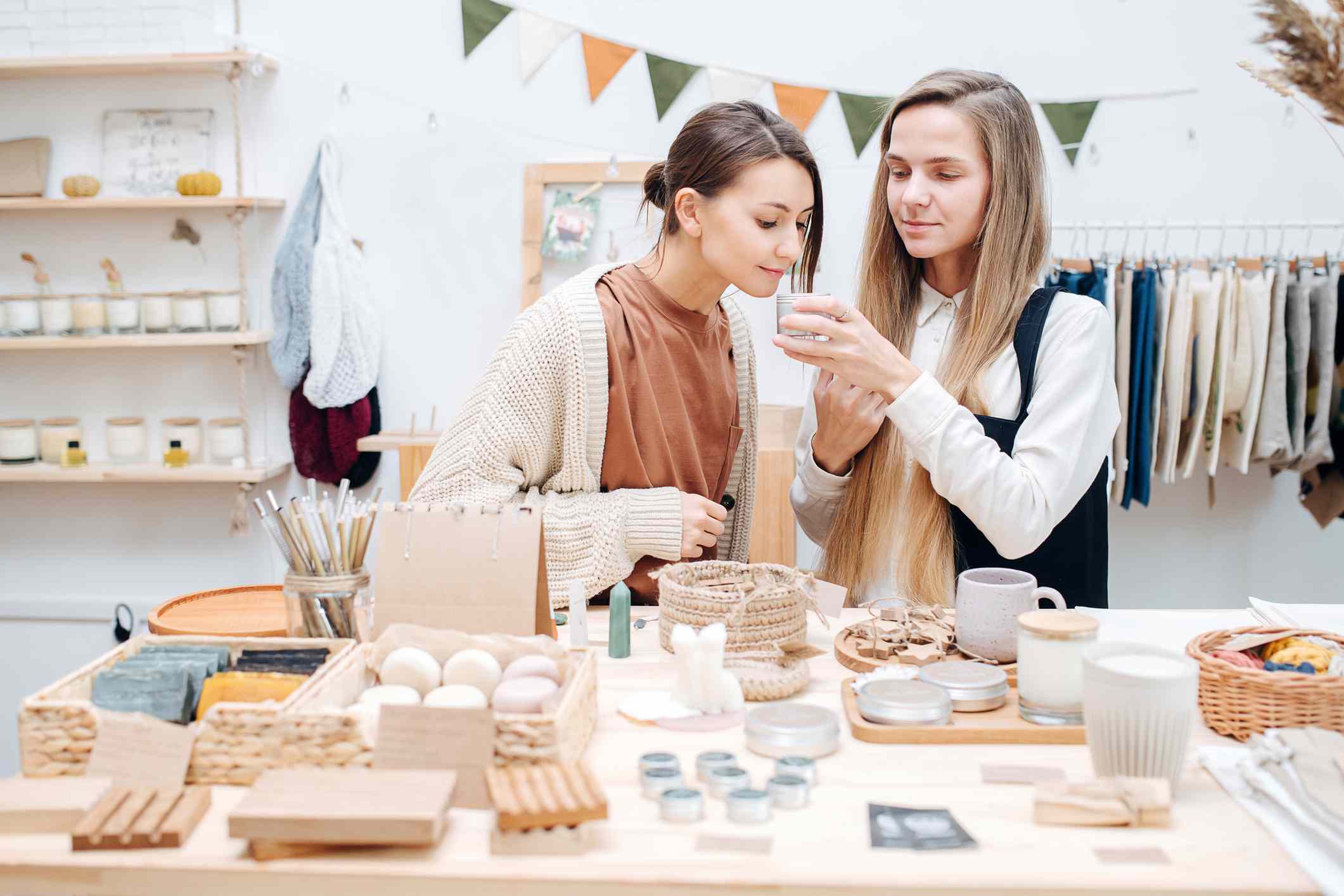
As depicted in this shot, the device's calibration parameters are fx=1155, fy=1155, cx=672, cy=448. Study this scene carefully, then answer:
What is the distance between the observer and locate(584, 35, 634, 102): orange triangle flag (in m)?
3.74

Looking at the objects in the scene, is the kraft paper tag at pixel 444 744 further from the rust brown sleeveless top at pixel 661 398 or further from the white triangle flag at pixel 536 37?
the white triangle flag at pixel 536 37

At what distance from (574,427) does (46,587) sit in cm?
300

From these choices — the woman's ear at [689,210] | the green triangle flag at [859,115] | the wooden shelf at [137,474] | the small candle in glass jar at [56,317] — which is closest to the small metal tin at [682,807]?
the woman's ear at [689,210]

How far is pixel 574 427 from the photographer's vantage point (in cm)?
194

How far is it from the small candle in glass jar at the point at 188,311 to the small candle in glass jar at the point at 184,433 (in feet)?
1.03

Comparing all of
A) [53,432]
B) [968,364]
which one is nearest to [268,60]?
[53,432]

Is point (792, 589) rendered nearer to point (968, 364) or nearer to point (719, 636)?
point (719, 636)

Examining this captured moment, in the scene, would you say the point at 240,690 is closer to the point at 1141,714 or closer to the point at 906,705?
the point at 906,705

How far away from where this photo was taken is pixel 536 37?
3730 millimetres

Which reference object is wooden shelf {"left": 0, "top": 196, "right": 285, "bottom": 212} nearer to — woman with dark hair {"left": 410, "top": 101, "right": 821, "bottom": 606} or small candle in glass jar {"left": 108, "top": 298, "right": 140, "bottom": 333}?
small candle in glass jar {"left": 108, "top": 298, "right": 140, "bottom": 333}

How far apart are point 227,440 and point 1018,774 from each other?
3226mm

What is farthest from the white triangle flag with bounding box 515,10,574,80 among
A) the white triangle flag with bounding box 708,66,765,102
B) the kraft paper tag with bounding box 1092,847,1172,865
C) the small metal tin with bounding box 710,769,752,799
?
the kraft paper tag with bounding box 1092,847,1172,865

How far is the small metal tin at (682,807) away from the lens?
3.51 ft

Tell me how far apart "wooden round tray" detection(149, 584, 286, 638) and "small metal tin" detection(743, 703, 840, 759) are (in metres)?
0.63
